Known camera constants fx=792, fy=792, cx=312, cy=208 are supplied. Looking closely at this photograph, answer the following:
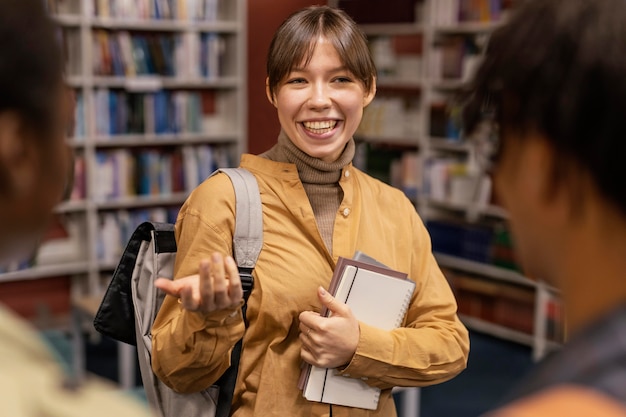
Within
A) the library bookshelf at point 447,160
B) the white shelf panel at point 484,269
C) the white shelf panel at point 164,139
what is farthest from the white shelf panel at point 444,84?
the white shelf panel at point 164,139

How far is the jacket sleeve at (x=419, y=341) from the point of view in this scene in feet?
5.15

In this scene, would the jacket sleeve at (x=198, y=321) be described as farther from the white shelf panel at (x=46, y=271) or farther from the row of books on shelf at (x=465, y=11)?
the row of books on shelf at (x=465, y=11)

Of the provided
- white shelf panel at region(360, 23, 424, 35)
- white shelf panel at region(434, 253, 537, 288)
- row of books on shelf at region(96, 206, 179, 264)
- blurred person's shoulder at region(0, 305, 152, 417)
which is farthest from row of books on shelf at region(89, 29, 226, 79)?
blurred person's shoulder at region(0, 305, 152, 417)

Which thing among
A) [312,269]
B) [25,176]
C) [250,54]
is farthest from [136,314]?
[250,54]

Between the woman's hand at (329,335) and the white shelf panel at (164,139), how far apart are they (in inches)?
160

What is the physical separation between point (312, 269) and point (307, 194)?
0.60ft

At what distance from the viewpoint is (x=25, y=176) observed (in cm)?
65

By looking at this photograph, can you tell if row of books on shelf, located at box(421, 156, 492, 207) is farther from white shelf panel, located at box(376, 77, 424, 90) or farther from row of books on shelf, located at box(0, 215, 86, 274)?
row of books on shelf, located at box(0, 215, 86, 274)

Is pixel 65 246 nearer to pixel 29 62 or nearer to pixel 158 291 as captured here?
pixel 158 291

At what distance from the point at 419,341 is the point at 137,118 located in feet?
13.7

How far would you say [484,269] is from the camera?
556cm

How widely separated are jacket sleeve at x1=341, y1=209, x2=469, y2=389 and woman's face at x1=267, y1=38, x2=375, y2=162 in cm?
26

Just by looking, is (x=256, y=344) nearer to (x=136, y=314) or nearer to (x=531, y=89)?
(x=136, y=314)

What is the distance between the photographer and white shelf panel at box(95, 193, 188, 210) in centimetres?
541
